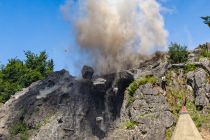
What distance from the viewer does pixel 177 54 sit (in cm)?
5084

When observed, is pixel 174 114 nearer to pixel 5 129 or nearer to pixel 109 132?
pixel 109 132

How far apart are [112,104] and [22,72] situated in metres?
30.8

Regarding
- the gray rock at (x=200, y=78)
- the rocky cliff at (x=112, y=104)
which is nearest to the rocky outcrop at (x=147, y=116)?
the rocky cliff at (x=112, y=104)

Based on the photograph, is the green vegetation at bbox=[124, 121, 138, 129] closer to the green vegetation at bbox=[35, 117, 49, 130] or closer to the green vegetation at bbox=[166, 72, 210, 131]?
the green vegetation at bbox=[166, 72, 210, 131]

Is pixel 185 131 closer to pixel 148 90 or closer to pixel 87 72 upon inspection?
pixel 148 90

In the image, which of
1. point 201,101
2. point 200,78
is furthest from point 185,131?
point 200,78

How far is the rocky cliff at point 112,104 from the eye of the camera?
140ft

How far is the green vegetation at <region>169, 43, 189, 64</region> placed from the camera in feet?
166

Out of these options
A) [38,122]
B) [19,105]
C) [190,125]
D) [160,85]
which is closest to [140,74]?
[160,85]

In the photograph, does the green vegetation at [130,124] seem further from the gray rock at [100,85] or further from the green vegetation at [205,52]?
the green vegetation at [205,52]

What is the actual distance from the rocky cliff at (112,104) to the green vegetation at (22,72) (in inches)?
591

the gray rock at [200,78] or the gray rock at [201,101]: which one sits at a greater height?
the gray rock at [200,78]

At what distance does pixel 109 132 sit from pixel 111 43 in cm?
1389

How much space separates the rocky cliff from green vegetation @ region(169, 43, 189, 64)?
1.07 m
